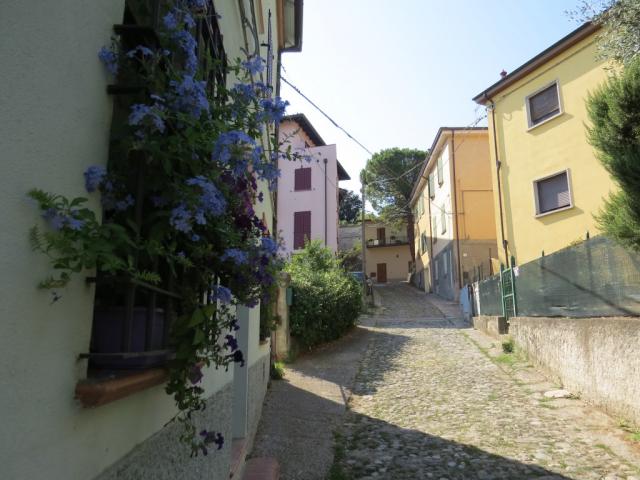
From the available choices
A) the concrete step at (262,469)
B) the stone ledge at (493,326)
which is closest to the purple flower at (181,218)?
the concrete step at (262,469)

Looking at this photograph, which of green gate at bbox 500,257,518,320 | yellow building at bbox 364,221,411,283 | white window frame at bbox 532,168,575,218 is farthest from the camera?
yellow building at bbox 364,221,411,283

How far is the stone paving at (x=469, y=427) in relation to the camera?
4988mm

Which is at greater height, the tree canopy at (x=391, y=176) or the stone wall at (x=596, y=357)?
the tree canopy at (x=391, y=176)

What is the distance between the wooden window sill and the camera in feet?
4.54

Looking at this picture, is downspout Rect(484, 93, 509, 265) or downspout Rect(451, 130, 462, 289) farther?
downspout Rect(451, 130, 462, 289)

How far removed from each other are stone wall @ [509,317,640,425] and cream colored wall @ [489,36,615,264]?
5082 mm

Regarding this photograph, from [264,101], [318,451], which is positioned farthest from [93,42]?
[318,451]

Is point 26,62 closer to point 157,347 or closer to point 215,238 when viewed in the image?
point 215,238

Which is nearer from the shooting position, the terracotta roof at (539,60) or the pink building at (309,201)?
the terracotta roof at (539,60)

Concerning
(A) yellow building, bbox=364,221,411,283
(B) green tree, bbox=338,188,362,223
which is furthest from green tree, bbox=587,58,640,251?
(B) green tree, bbox=338,188,362,223

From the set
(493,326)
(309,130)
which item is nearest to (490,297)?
(493,326)

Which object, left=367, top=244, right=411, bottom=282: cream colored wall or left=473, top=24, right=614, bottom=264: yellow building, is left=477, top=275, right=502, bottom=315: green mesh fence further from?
left=367, top=244, right=411, bottom=282: cream colored wall

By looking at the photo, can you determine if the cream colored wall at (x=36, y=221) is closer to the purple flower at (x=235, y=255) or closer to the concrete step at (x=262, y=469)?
the purple flower at (x=235, y=255)

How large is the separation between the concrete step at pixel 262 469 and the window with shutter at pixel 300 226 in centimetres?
1935
